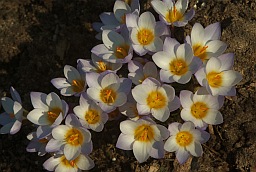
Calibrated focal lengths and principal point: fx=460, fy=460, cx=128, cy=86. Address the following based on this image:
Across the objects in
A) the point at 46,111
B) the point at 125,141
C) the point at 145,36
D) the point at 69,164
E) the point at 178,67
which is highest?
the point at 145,36

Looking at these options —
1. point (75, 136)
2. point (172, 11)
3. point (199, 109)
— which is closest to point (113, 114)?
point (75, 136)

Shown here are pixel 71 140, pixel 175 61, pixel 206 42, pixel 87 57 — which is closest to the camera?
pixel 71 140

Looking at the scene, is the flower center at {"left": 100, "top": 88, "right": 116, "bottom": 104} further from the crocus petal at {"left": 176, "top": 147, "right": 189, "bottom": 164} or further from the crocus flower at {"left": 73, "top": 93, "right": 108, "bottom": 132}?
the crocus petal at {"left": 176, "top": 147, "right": 189, "bottom": 164}

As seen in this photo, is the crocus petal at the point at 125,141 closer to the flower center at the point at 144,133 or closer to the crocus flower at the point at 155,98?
the flower center at the point at 144,133

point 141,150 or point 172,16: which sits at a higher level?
point 172,16

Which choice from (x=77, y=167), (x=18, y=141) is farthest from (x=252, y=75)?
(x=18, y=141)

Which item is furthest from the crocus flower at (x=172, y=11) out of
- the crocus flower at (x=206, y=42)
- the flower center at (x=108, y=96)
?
the flower center at (x=108, y=96)

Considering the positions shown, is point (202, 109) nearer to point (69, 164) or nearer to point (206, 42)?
point (206, 42)

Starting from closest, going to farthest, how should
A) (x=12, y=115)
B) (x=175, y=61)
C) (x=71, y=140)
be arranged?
(x=71, y=140)
(x=175, y=61)
(x=12, y=115)

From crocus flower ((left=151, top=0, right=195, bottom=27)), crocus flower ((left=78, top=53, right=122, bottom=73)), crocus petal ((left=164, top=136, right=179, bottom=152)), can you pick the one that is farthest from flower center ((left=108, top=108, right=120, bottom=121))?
crocus flower ((left=151, top=0, right=195, bottom=27))
